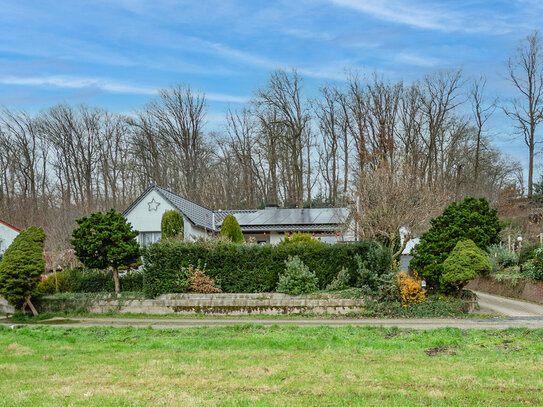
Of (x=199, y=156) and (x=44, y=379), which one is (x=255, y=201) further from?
(x=44, y=379)

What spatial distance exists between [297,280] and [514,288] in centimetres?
1024

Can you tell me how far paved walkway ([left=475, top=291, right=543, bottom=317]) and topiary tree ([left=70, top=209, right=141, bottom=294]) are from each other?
13.4 metres

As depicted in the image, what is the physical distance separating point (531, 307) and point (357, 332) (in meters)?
10.0

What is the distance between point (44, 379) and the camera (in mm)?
8102

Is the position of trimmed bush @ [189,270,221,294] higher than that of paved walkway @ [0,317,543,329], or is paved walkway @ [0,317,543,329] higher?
trimmed bush @ [189,270,221,294]

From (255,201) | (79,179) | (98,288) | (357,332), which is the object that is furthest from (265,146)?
(357,332)

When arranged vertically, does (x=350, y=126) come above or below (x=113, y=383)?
above

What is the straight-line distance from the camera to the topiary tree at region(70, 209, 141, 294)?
19703 millimetres

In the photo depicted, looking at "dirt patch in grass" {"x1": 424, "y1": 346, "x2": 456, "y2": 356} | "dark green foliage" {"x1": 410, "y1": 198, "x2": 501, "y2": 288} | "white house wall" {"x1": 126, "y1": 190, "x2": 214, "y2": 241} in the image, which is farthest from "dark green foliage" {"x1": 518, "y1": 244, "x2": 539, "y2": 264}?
"white house wall" {"x1": 126, "y1": 190, "x2": 214, "y2": 241}

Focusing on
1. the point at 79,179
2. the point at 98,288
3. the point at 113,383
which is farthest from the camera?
the point at 79,179

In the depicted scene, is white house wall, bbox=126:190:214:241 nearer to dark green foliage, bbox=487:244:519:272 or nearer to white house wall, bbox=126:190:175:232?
white house wall, bbox=126:190:175:232

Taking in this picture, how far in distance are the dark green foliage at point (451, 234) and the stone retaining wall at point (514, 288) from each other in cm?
332

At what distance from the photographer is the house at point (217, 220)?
29938mm

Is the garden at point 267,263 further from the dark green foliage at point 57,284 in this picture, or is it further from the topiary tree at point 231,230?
the topiary tree at point 231,230
